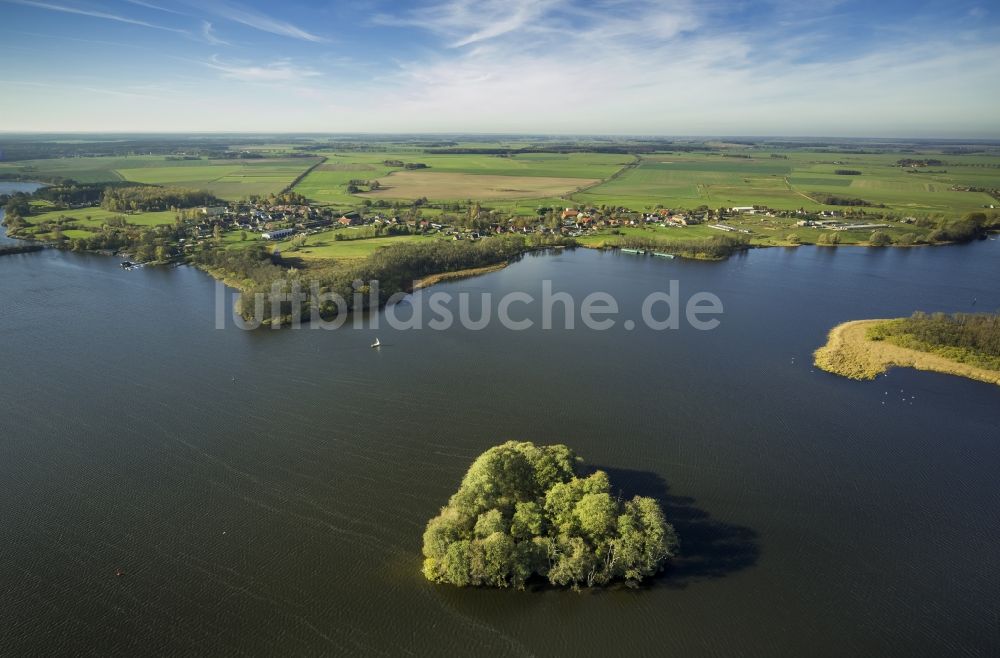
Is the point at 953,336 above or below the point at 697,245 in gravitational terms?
below

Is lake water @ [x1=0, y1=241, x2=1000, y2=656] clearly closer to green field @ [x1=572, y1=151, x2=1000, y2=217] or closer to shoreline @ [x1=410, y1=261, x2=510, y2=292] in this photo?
shoreline @ [x1=410, y1=261, x2=510, y2=292]

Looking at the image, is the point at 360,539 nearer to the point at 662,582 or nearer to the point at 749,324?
the point at 662,582

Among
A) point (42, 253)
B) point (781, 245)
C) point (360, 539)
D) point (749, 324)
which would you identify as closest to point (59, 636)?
point (360, 539)

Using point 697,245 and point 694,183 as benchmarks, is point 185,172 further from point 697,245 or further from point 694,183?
point 697,245

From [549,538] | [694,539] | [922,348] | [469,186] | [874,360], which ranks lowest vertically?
[694,539]

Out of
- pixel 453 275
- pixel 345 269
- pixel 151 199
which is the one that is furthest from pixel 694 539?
pixel 151 199

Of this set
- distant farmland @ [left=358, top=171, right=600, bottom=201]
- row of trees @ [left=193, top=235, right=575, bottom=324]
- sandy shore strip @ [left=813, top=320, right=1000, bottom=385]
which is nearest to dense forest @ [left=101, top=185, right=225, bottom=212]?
distant farmland @ [left=358, top=171, right=600, bottom=201]
